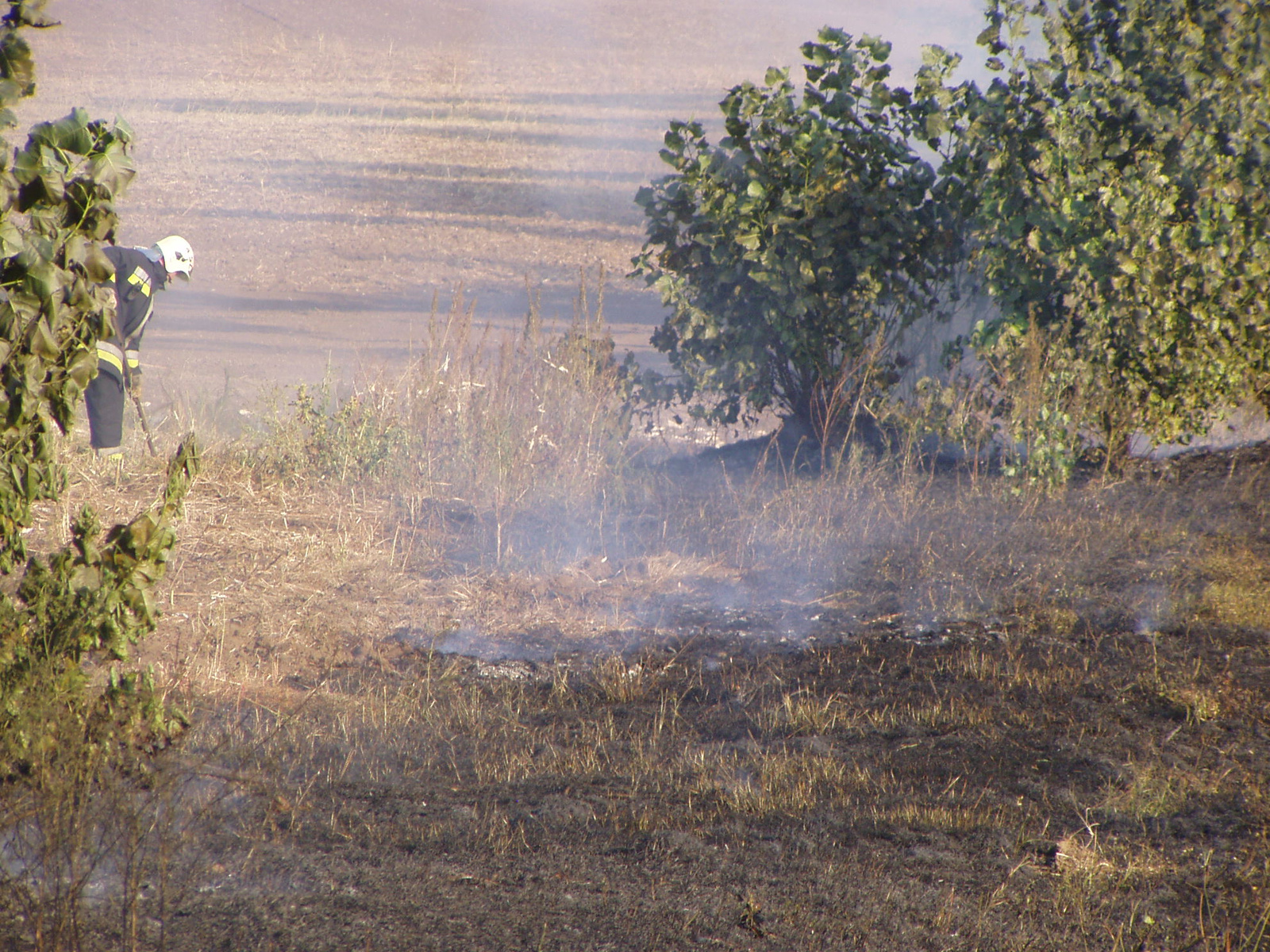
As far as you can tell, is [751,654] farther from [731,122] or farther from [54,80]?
[54,80]

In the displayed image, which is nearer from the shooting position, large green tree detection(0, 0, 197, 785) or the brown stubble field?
large green tree detection(0, 0, 197, 785)

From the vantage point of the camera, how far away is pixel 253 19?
39.2m

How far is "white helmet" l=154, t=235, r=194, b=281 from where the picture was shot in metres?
7.07

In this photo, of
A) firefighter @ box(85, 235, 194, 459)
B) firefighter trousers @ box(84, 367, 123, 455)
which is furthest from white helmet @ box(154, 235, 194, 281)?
firefighter trousers @ box(84, 367, 123, 455)

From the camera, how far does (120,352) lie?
21.0ft

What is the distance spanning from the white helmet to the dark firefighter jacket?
11.0 inches

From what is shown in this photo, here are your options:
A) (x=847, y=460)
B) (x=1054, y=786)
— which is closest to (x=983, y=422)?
(x=847, y=460)

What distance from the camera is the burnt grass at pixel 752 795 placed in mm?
2512

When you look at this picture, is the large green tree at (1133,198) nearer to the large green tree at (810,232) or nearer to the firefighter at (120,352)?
the large green tree at (810,232)

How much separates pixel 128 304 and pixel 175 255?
75 cm

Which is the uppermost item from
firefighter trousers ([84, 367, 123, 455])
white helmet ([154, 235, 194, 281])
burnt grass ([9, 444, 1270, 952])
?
white helmet ([154, 235, 194, 281])

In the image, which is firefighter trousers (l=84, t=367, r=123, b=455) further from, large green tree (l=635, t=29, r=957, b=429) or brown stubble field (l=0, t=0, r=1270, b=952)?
large green tree (l=635, t=29, r=957, b=429)

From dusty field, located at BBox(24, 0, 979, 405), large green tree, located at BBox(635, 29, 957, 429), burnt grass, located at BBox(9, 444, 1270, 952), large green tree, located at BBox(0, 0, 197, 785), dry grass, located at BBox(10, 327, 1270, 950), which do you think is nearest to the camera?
large green tree, located at BBox(0, 0, 197, 785)

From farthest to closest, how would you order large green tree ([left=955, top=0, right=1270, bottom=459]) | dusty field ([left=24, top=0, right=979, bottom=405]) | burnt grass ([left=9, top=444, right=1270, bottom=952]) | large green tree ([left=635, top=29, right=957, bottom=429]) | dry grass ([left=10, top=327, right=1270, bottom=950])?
1. dusty field ([left=24, top=0, right=979, bottom=405])
2. large green tree ([left=635, top=29, right=957, bottom=429])
3. large green tree ([left=955, top=0, right=1270, bottom=459])
4. dry grass ([left=10, top=327, right=1270, bottom=950])
5. burnt grass ([left=9, top=444, right=1270, bottom=952])
